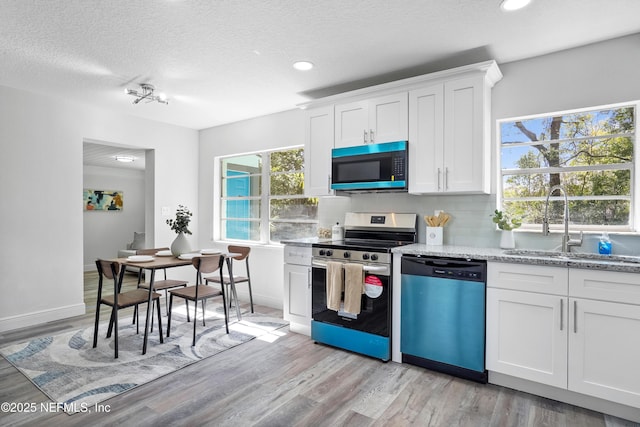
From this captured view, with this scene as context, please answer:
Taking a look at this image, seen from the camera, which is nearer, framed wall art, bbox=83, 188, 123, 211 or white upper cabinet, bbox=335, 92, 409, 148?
white upper cabinet, bbox=335, 92, 409, 148

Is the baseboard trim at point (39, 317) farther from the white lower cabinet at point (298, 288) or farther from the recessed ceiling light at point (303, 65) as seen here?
the recessed ceiling light at point (303, 65)

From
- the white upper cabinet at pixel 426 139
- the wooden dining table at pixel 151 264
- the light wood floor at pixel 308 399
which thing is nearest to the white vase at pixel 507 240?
the white upper cabinet at pixel 426 139

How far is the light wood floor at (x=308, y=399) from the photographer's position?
208 cm

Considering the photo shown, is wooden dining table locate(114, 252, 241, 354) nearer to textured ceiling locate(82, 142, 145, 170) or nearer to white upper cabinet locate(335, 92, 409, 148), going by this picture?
white upper cabinet locate(335, 92, 409, 148)

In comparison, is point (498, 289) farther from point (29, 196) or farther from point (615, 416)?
point (29, 196)

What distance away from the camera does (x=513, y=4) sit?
2.15 metres

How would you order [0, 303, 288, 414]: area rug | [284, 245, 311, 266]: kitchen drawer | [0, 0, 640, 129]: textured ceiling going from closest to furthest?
1. [0, 0, 640, 129]: textured ceiling
2. [0, 303, 288, 414]: area rug
3. [284, 245, 311, 266]: kitchen drawer

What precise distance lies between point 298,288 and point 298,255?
324 millimetres

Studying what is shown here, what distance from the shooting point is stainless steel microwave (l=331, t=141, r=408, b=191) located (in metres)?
3.09

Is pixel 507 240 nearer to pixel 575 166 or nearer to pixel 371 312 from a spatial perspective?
pixel 575 166

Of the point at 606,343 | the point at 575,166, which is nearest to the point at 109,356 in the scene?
the point at 606,343

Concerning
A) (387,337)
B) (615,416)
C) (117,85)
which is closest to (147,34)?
(117,85)

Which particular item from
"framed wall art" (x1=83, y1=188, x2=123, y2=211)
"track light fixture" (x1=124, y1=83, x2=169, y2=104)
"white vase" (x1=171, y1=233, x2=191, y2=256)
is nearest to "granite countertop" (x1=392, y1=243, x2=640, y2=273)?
"white vase" (x1=171, y1=233, x2=191, y2=256)

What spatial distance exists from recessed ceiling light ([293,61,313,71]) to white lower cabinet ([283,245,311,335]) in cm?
163
